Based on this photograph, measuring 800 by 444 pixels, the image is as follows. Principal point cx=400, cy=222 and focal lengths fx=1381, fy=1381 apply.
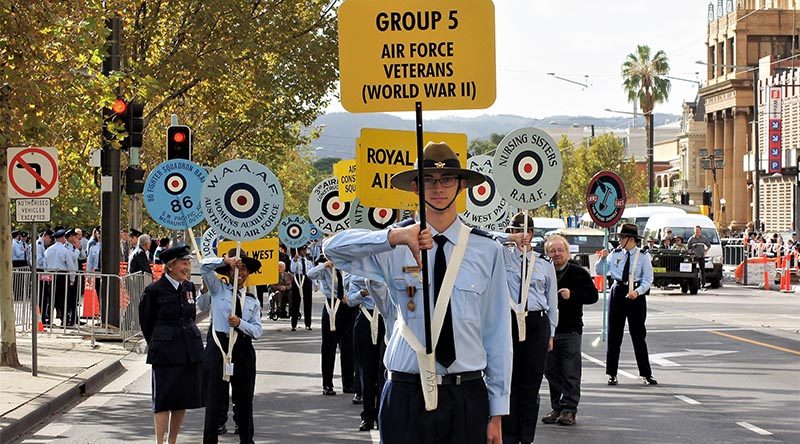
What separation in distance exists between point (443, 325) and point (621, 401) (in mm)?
9449

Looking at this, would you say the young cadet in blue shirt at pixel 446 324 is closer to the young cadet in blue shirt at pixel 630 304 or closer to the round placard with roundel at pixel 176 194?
the round placard with roundel at pixel 176 194

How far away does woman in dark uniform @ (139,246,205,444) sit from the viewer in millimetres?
11008

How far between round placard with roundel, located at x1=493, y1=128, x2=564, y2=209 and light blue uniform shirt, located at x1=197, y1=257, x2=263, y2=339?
3.25m

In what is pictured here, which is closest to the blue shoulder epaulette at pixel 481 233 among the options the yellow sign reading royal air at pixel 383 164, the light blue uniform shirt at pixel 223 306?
the yellow sign reading royal air at pixel 383 164

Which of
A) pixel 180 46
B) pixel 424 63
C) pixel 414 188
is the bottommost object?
pixel 414 188

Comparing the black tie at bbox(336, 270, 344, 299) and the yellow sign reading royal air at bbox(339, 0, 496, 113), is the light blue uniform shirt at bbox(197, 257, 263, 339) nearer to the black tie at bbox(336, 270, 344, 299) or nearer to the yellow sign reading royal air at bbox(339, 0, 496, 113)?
the black tie at bbox(336, 270, 344, 299)

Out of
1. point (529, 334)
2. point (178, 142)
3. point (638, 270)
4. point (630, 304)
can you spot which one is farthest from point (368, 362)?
point (178, 142)

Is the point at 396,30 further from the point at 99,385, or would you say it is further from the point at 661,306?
the point at 661,306

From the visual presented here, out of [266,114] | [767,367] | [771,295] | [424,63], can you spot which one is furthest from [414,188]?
[771,295]

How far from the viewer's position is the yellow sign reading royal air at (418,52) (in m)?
7.09

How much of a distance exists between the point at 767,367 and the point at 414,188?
542 inches

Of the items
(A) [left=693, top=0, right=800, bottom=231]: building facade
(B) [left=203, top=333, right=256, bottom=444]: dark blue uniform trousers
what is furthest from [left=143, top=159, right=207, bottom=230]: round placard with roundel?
(A) [left=693, top=0, right=800, bottom=231]: building facade

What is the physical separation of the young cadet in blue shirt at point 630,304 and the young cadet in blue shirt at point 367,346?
13.0ft

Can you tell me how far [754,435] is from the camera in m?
12.4
